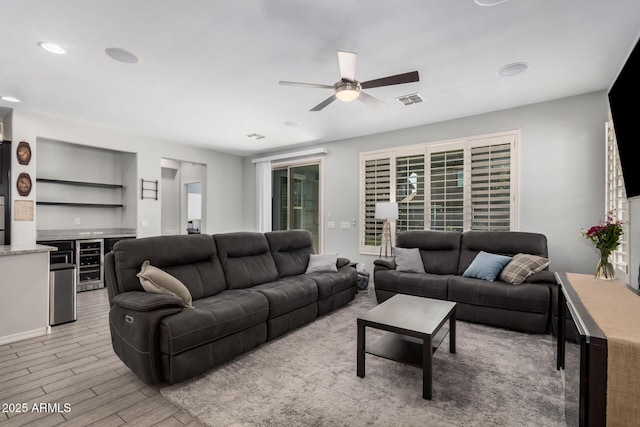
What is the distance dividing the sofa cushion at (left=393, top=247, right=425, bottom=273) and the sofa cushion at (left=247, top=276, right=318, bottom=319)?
4.55ft

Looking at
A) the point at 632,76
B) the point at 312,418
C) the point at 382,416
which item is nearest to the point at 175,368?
the point at 312,418

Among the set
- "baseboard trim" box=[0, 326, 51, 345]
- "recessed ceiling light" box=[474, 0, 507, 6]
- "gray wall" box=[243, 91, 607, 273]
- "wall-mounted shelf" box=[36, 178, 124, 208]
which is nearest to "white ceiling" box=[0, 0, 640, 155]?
"recessed ceiling light" box=[474, 0, 507, 6]

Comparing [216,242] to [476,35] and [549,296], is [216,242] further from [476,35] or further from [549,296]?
[549,296]

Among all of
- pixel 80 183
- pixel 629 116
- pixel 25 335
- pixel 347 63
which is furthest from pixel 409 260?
pixel 80 183

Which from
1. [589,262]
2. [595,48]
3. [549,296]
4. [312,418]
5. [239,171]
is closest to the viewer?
[312,418]

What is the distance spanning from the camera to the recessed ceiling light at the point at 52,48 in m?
2.60

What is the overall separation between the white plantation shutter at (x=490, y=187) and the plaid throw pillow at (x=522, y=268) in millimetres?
874

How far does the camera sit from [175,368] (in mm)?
2117

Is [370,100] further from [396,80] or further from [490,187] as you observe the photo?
[490,187]

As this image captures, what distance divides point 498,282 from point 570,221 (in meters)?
1.37

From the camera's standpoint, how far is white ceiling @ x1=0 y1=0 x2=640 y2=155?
2.18 m

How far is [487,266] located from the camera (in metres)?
3.62

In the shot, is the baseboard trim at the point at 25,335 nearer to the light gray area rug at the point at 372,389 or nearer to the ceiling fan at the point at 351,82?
the light gray area rug at the point at 372,389

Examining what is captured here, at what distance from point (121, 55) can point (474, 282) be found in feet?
14.2
